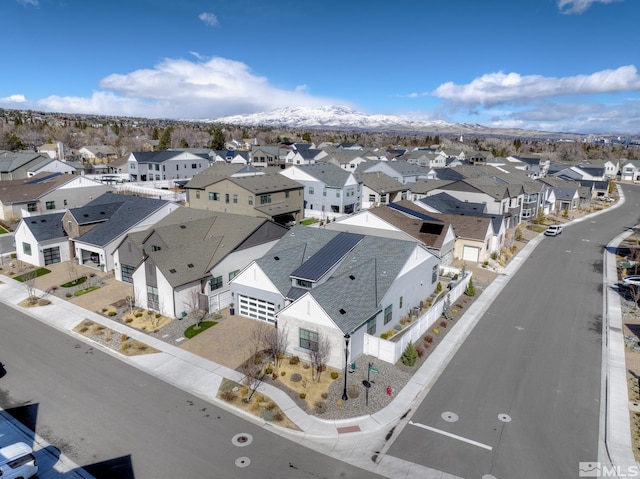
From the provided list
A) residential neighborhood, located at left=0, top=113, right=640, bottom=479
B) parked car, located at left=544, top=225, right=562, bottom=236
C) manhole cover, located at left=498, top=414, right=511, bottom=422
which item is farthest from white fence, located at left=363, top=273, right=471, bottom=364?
parked car, located at left=544, top=225, right=562, bottom=236

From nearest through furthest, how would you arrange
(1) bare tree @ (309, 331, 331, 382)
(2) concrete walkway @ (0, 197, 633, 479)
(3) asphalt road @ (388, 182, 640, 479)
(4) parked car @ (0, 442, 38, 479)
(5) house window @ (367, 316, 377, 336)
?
(4) parked car @ (0, 442, 38, 479)
(3) asphalt road @ (388, 182, 640, 479)
(2) concrete walkway @ (0, 197, 633, 479)
(1) bare tree @ (309, 331, 331, 382)
(5) house window @ (367, 316, 377, 336)

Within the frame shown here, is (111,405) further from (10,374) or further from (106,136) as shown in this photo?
(106,136)

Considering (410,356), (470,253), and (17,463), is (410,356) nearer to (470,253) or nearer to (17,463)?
(17,463)

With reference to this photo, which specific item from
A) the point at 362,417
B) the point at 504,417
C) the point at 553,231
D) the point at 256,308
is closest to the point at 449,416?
the point at 504,417

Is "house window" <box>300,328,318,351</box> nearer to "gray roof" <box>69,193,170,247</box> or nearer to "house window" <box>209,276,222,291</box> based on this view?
"house window" <box>209,276,222,291</box>

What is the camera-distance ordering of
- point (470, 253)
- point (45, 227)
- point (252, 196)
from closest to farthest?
1. point (45, 227)
2. point (470, 253)
3. point (252, 196)

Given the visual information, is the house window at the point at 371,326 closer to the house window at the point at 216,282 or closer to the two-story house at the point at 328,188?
the house window at the point at 216,282
